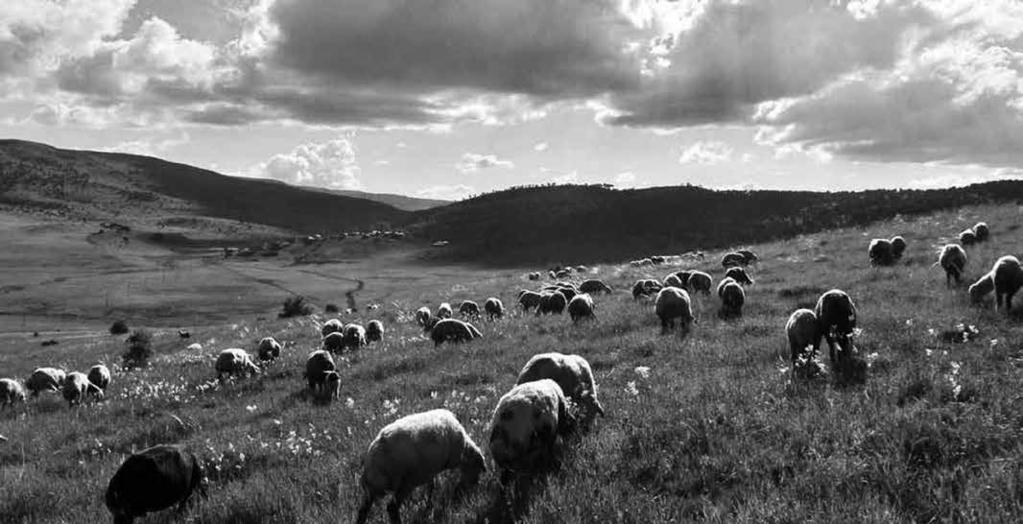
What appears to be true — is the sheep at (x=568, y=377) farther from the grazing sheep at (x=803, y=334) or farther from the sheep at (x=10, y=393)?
the sheep at (x=10, y=393)

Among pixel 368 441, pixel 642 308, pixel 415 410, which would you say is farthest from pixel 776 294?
pixel 368 441

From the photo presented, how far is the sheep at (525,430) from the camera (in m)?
7.38

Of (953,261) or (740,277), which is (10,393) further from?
(953,261)

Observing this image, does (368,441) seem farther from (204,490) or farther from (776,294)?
(776,294)

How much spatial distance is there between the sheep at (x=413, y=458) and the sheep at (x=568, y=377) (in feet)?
6.38

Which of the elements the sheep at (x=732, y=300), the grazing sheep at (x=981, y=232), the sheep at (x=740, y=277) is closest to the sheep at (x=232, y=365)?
the sheep at (x=732, y=300)

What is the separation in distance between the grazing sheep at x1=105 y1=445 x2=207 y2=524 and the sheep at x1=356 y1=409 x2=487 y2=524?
2820 mm

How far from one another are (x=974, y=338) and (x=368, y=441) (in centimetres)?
1044

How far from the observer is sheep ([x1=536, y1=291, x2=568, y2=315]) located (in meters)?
23.9

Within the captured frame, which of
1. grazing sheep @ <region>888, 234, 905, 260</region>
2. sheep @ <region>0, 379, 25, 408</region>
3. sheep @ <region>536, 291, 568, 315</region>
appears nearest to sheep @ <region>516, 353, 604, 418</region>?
sheep @ <region>536, 291, 568, 315</region>

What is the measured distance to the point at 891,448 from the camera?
6441 millimetres

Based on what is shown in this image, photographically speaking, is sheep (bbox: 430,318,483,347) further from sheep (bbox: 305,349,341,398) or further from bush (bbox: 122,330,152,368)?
bush (bbox: 122,330,152,368)

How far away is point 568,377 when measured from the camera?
31.9 ft

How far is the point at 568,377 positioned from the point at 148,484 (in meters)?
5.78
